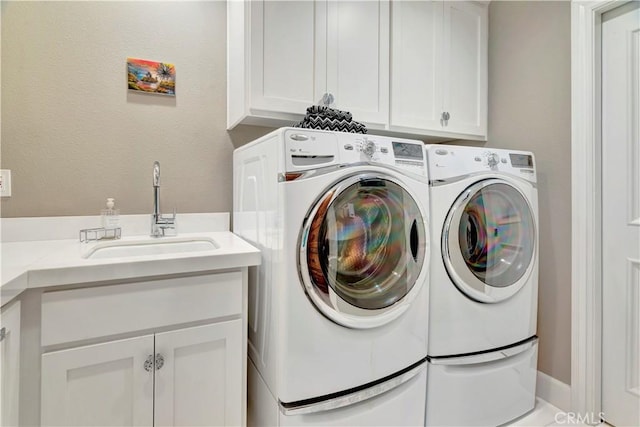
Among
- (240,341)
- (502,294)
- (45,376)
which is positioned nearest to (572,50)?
(502,294)

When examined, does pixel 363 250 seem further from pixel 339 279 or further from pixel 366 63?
pixel 366 63

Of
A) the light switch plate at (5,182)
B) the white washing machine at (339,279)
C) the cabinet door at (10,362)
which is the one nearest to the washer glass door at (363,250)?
the white washing machine at (339,279)

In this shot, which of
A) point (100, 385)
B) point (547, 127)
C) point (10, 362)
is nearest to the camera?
point (10, 362)

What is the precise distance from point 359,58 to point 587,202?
1393 millimetres

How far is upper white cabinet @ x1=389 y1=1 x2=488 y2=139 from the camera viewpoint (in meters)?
1.89

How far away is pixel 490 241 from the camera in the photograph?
1.57 m

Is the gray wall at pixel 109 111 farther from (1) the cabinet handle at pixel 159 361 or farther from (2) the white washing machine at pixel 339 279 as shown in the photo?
(1) the cabinet handle at pixel 159 361

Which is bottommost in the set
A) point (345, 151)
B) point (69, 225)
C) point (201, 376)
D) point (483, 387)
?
point (483, 387)

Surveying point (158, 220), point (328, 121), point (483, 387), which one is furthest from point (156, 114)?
point (483, 387)

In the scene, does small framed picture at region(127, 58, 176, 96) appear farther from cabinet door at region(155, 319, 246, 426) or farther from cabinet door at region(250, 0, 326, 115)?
cabinet door at region(155, 319, 246, 426)

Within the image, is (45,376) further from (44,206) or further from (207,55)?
(207,55)

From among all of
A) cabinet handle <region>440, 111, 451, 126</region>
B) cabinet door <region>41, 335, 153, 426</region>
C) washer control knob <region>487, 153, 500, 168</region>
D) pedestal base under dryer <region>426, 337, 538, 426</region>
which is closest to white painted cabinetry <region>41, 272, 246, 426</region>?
cabinet door <region>41, 335, 153, 426</region>

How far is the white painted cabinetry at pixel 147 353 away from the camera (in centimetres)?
103

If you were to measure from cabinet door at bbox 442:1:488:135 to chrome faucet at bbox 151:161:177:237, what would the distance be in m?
1.68
